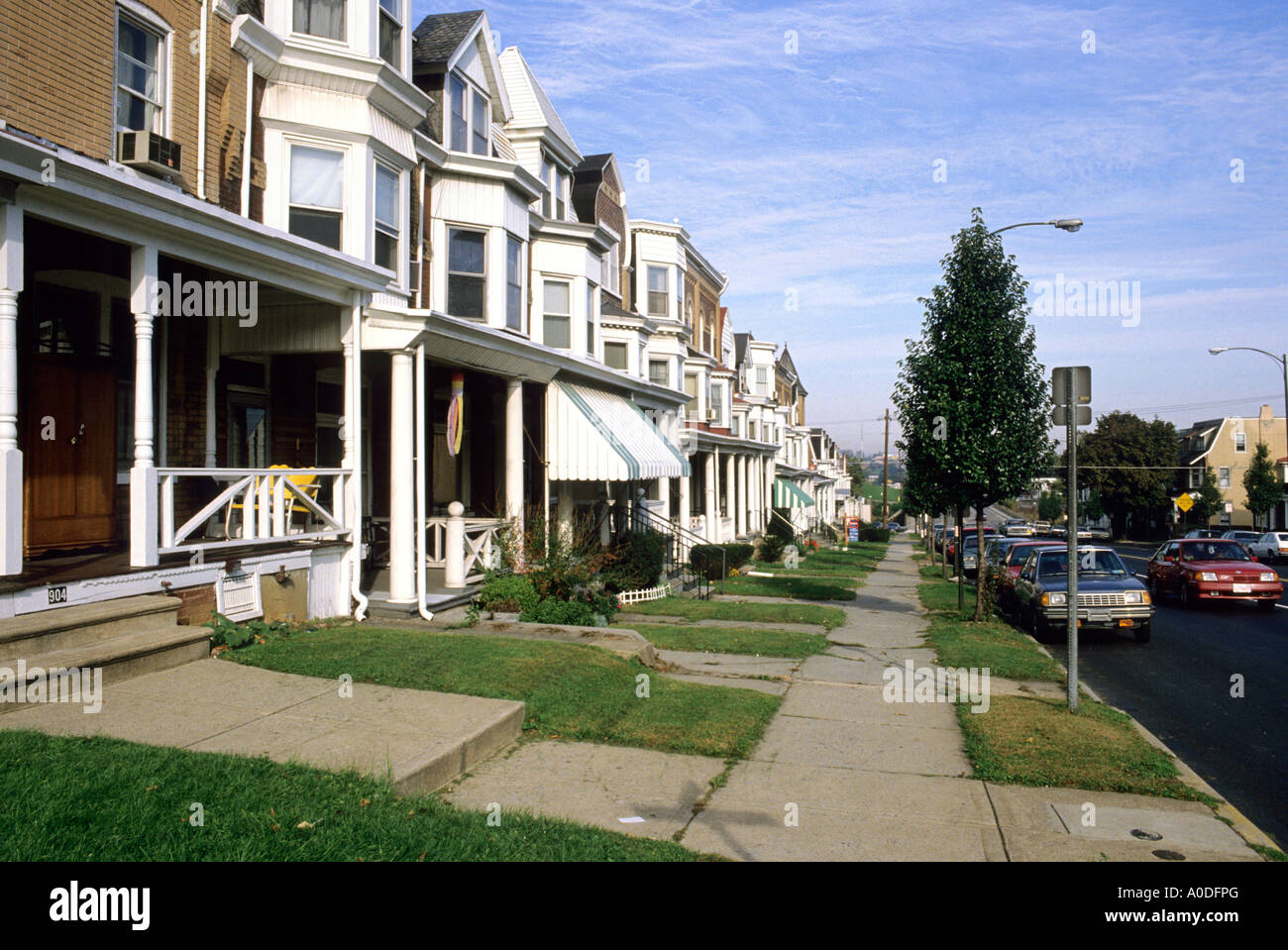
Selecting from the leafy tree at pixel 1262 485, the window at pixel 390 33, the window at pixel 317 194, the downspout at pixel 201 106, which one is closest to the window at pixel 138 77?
the downspout at pixel 201 106

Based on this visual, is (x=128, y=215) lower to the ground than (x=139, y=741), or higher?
higher

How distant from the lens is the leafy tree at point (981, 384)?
15430 mm

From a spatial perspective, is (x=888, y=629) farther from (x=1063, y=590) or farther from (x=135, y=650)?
(x=135, y=650)

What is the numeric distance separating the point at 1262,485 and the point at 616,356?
52163 mm

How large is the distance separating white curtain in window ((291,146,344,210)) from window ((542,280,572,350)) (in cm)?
711

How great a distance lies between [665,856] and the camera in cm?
503

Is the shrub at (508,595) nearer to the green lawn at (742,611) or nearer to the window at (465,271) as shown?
the green lawn at (742,611)

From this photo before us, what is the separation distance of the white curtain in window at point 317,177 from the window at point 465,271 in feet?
10.8

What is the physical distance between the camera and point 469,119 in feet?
55.0

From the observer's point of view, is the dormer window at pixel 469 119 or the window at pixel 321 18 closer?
the window at pixel 321 18

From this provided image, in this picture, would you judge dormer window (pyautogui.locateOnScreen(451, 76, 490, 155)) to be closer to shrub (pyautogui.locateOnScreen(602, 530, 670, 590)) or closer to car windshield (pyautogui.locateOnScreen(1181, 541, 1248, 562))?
shrub (pyautogui.locateOnScreen(602, 530, 670, 590))

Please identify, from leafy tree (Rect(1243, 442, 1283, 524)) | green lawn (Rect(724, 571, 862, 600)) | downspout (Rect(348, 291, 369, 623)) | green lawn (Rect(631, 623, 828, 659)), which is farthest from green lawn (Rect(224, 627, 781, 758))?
leafy tree (Rect(1243, 442, 1283, 524))
